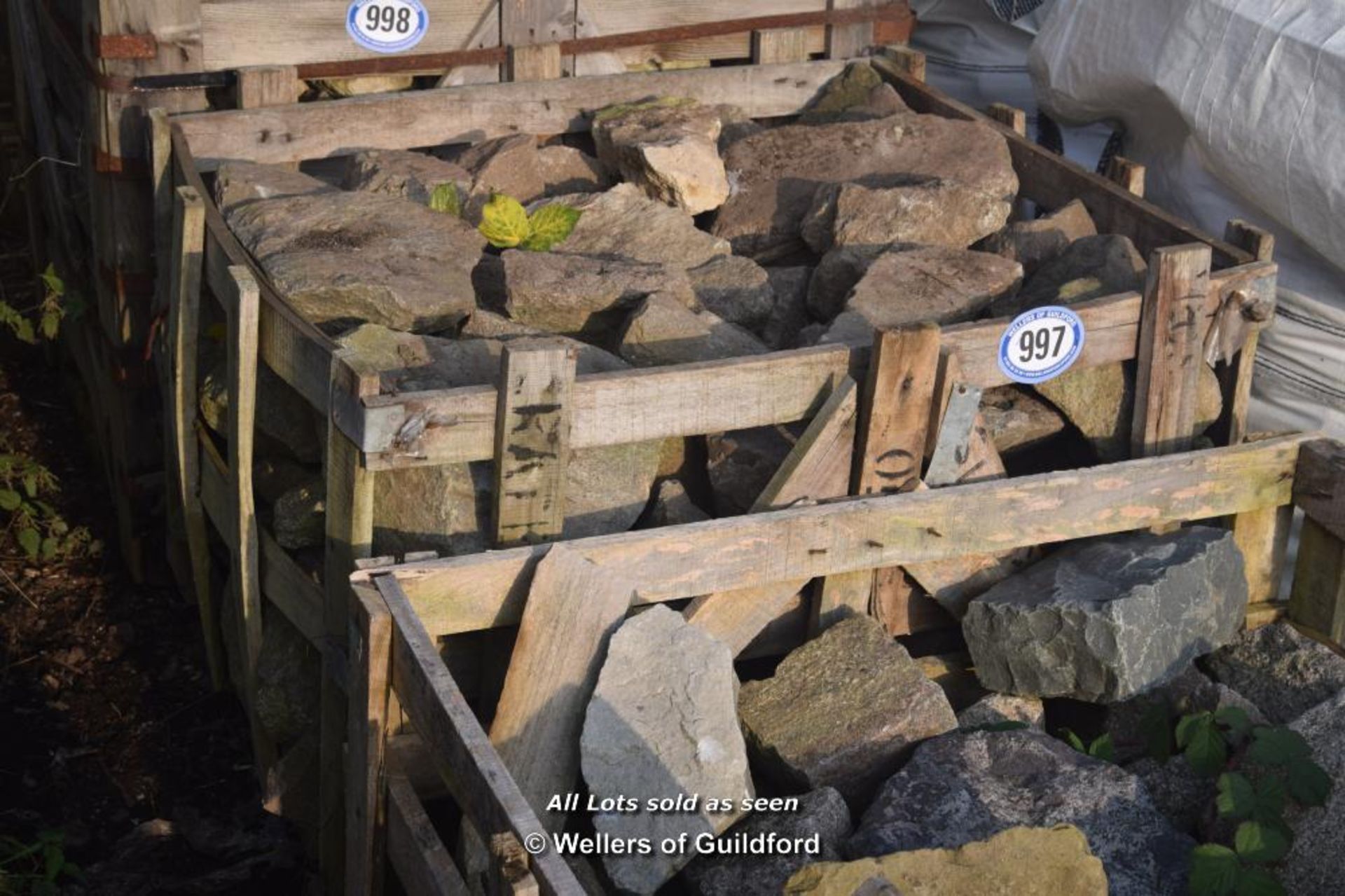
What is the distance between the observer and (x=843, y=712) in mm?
4043

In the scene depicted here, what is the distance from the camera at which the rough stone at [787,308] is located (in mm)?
4848

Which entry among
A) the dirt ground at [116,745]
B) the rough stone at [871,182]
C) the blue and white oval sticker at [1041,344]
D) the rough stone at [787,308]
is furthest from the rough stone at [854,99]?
the dirt ground at [116,745]

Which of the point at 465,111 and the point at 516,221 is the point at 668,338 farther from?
the point at 465,111

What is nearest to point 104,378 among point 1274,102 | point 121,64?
point 121,64

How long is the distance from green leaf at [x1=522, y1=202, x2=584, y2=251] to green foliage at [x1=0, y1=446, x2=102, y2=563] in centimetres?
229

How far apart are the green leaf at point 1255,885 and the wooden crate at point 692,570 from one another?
38.1 inches

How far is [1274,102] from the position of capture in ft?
16.4

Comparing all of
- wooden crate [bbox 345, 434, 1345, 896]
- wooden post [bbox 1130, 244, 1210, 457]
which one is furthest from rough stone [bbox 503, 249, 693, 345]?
wooden post [bbox 1130, 244, 1210, 457]

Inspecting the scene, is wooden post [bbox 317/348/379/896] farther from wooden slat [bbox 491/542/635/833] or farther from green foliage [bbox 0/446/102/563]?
green foliage [bbox 0/446/102/563]

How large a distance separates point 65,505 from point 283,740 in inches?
90.7

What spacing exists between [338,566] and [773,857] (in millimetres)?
1171

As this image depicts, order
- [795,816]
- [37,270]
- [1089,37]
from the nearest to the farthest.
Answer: [795,816] → [1089,37] → [37,270]

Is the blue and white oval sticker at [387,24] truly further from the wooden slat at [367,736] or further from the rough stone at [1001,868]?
the rough stone at [1001,868]

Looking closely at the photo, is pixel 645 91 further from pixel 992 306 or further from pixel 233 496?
pixel 233 496
